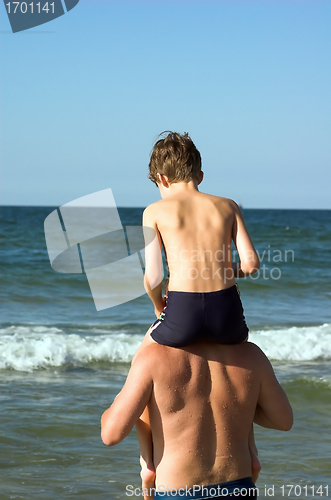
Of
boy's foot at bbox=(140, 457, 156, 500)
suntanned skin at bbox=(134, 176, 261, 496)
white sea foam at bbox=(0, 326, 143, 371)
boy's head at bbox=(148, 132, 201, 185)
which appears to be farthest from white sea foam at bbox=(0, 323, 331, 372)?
boy's head at bbox=(148, 132, 201, 185)

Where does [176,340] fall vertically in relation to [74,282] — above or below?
above

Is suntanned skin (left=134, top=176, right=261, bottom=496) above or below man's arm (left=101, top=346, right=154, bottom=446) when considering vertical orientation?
above

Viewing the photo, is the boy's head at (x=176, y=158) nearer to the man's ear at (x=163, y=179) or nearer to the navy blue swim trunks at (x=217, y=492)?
the man's ear at (x=163, y=179)

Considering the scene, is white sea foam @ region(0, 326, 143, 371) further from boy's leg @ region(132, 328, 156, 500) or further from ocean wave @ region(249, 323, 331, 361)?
boy's leg @ region(132, 328, 156, 500)

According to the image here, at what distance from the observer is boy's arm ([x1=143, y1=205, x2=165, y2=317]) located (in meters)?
2.00

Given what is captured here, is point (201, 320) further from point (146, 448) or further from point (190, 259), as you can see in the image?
point (146, 448)

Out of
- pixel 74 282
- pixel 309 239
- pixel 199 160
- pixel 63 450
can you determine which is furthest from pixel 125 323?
pixel 309 239

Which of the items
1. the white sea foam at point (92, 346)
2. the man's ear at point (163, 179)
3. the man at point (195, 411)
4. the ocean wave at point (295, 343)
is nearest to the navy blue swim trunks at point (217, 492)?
the man at point (195, 411)

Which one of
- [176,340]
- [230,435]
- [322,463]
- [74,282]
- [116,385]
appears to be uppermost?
[176,340]

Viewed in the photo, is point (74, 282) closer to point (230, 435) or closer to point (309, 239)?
point (230, 435)

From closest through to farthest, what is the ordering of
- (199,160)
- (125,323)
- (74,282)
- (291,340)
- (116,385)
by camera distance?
1. (199,160)
2. (116,385)
3. (291,340)
4. (125,323)
5. (74,282)

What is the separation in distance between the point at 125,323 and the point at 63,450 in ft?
17.5

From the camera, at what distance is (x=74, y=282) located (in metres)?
13.8

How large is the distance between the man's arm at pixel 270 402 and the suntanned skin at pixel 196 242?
33cm
